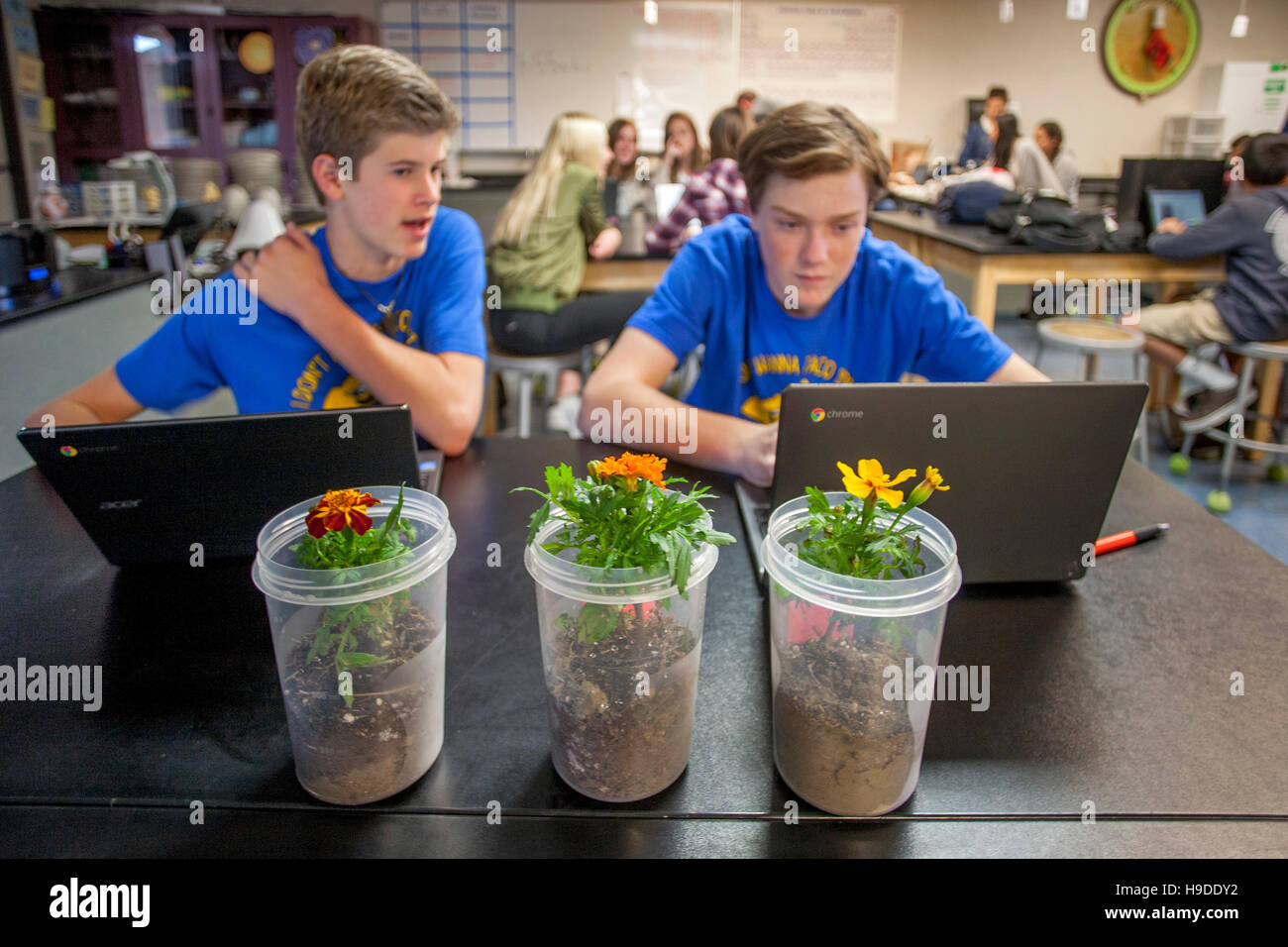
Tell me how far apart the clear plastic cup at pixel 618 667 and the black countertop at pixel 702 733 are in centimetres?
3

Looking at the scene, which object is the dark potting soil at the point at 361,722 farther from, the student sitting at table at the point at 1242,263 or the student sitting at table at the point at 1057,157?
the student sitting at table at the point at 1057,157

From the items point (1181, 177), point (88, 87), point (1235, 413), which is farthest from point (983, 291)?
point (88, 87)

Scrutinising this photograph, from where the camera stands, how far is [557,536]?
22.5 inches

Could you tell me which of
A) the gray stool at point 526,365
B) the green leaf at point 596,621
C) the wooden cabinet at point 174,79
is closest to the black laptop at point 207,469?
the green leaf at point 596,621

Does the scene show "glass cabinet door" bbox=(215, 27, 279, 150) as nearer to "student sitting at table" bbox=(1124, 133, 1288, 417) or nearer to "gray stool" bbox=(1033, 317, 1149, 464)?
"gray stool" bbox=(1033, 317, 1149, 464)

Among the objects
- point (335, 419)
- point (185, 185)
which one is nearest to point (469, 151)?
point (185, 185)

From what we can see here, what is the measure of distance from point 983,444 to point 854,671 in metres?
0.35

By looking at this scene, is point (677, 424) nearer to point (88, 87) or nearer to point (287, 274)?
point (287, 274)

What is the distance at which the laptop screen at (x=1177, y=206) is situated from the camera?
3480 millimetres

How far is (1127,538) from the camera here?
986 millimetres

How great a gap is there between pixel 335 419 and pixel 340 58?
78 cm

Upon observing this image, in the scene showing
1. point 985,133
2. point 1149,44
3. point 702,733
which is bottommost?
point 702,733

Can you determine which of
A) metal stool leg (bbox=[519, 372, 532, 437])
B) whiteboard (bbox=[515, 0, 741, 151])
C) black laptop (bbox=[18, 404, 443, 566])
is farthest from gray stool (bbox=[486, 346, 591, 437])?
whiteboard (bbox=[515, 0, 741, 151])

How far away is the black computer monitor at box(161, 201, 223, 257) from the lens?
262 centimetres
